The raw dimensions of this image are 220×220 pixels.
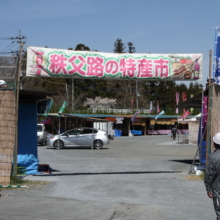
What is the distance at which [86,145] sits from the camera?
95.1ft

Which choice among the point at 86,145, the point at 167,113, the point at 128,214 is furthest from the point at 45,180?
the point at 167,113

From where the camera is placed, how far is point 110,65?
12.0 m

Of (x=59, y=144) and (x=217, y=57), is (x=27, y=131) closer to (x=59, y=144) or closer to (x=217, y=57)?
(x=217, y=57)

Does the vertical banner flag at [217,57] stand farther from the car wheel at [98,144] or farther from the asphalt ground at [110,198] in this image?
the car wheel at [98,144]

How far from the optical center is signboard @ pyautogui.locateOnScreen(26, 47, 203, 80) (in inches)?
462

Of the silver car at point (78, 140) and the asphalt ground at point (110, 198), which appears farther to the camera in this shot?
the silver car at point (78, 140)

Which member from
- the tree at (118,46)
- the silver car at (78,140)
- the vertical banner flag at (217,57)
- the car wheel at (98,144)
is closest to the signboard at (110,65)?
the vertical banner flag at (217,57)

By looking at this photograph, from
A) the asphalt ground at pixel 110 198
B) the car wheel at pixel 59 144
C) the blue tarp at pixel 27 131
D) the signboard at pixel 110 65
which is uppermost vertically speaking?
the signboard at pixel 110 65

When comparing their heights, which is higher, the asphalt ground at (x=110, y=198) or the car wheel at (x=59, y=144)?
the asphalt ground at (x=110, y=198)

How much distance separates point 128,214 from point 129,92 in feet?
226

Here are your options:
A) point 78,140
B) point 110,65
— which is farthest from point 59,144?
point 110,65

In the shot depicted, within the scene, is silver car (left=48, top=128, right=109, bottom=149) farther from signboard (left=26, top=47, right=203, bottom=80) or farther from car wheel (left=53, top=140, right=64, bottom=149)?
signboard (left=26, top=47, right=203, bottom=80)

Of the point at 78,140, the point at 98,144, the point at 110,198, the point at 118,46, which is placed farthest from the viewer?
the point at 118,46

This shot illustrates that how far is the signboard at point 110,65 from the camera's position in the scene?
38.5ft
